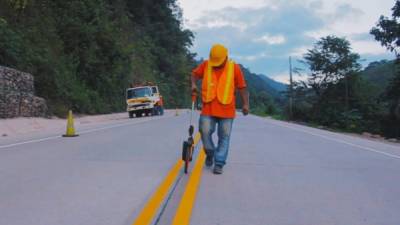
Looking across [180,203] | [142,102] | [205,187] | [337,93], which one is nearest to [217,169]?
[205,187]

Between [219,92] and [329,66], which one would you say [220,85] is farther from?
[329,66]

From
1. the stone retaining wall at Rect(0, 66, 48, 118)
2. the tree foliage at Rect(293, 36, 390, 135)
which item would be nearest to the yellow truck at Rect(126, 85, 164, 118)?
the stone retaining wall at Rect(0, 66, 48, 118)

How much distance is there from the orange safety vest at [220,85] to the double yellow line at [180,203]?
1214mm

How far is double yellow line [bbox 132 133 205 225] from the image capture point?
5398mm

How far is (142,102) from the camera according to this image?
37.9 m

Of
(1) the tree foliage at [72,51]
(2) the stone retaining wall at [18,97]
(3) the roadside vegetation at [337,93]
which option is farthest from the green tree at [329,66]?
(2) the stone retaining wall at [18,97]

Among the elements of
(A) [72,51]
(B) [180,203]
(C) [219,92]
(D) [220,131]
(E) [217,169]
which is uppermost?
(A) [72,51]

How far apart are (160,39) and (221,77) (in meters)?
74.4

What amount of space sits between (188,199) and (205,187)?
0.82 metres

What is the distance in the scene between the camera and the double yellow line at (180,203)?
5.40 meters

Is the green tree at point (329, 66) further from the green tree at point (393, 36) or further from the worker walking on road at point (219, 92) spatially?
the worker walking on road at point (219, 92)

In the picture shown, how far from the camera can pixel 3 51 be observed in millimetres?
25531

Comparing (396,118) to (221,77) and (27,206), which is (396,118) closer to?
(221,77)

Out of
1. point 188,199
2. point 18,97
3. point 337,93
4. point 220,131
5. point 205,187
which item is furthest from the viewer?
point 337,93
